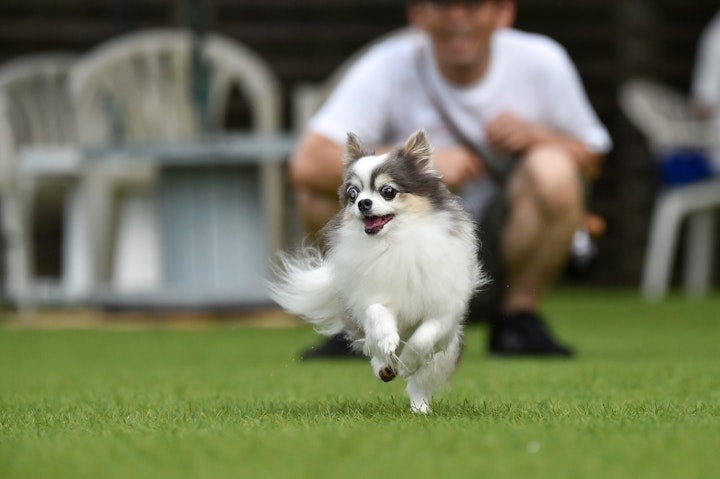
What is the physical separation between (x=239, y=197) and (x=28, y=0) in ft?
10.5

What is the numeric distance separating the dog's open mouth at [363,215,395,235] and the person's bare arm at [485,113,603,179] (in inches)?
72.6

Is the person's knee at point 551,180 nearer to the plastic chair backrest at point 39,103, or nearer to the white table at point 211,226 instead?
the white table at point 211,226

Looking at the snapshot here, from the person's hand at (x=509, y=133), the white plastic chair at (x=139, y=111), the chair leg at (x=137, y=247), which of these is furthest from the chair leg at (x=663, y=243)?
the person's hand at (x=509, y=133)

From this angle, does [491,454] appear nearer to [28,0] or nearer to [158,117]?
[158,117]

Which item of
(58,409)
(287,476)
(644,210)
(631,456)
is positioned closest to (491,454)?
(631,456)

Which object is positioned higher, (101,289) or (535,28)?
(535,28)

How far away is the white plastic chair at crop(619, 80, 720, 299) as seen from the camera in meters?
8.75

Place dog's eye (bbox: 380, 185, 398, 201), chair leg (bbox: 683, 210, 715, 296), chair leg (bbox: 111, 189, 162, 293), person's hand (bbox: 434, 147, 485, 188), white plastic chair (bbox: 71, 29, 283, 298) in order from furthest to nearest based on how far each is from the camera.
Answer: chair leg (bbox: 683, 210, 715, 296) → chair leg (bbox: 111, 189, 162, 293) → white plastic chair (bbox: 71, 29, 283, 298) → person's hand (bbox: 434, 147, 485, 188) → dog's eye (bbox: 380, 185, 398, 201)

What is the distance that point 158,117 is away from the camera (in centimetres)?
813

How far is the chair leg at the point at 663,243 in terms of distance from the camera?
8953 mm

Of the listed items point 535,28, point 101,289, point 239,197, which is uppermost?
point 535,28

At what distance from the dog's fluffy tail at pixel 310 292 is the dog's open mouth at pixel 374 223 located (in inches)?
8.4

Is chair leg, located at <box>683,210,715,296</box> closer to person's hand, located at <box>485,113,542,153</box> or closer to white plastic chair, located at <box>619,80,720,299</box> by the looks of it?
white plastic chair, located at <box>619,80,720,299</box>

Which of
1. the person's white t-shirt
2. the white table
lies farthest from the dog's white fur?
the white table
